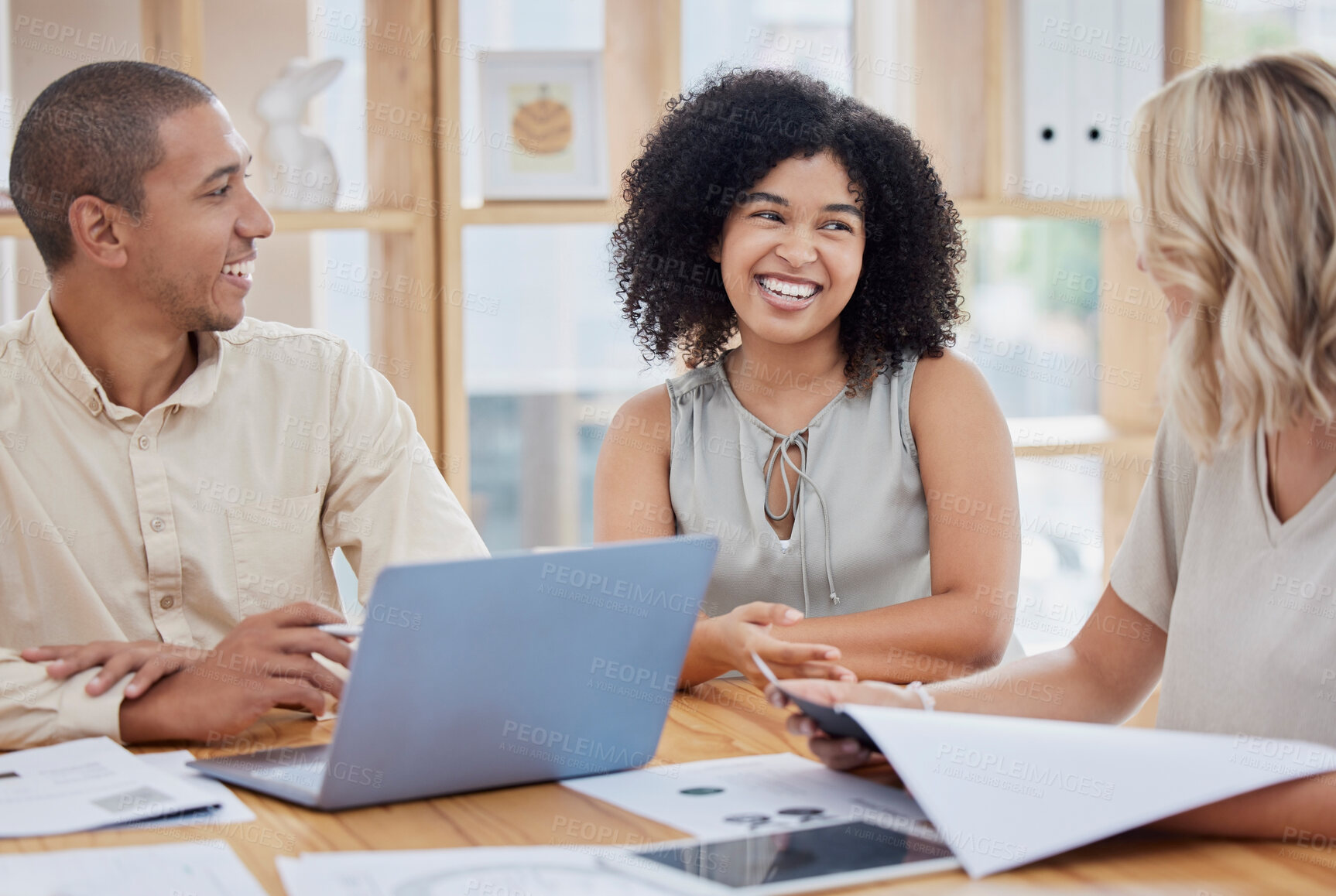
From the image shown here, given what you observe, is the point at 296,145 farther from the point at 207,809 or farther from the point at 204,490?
the point at 207,809

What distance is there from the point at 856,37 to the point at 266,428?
2.02 meters

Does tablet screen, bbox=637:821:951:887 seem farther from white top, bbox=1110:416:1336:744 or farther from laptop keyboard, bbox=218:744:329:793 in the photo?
white top, bbox=1110:416:1336:744

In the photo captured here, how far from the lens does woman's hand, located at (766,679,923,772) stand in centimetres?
100

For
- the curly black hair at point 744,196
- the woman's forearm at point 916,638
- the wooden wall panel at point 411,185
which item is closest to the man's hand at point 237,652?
the woman's forearm at point 916,638

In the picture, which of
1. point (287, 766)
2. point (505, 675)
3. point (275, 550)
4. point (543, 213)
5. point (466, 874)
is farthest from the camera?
point (543, 213)

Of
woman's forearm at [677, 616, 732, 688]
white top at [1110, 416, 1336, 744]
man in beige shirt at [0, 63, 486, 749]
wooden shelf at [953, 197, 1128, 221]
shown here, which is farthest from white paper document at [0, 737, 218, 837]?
wooden shelf at [953, 197, 1128, 221]

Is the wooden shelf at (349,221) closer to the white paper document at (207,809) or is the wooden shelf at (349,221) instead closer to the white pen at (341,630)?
the white pen at (341,630)

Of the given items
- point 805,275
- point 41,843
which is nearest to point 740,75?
point 805,275

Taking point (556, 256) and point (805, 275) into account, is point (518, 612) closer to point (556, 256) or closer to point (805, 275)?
point (805, 275)

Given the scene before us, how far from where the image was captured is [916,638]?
1.53 metres

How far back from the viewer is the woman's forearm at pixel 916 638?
4.88ft

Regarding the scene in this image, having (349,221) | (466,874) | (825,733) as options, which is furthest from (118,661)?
(349,221)

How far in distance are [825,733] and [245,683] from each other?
0.53 metres

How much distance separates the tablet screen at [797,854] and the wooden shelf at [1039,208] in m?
2.32
